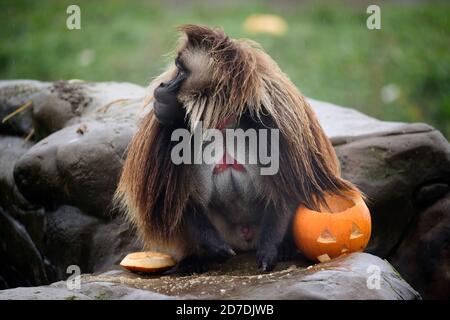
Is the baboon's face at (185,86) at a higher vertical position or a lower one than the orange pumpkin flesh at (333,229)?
higher

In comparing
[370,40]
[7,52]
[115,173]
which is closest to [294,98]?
[115,173]

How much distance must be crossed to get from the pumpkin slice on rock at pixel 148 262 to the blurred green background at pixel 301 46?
519cm

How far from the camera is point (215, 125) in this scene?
4.56 m

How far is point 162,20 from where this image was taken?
40.5 feet

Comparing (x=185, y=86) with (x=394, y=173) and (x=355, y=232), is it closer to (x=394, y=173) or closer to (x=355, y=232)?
(x=355, y=232)

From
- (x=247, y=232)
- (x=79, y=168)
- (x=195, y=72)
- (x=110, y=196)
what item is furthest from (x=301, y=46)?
(x=195, y=72)

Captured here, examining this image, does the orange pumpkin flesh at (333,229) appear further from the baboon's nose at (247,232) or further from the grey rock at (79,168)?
the grey rock at (79,168)

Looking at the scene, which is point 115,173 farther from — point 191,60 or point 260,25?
point 260,25

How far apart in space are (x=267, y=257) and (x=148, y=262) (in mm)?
859

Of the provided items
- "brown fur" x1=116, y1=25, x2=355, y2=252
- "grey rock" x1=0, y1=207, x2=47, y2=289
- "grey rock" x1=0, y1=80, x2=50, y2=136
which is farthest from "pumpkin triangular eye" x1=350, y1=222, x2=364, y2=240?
"grey rock" x1=0, y1=80, x2=50, y2=136

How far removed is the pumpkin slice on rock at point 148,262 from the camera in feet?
16.0

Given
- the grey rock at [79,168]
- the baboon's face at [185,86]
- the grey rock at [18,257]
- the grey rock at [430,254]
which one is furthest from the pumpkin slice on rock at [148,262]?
the grey rock at [430,254]

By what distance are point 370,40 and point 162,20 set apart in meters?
3.58

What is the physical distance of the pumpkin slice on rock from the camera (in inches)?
192
